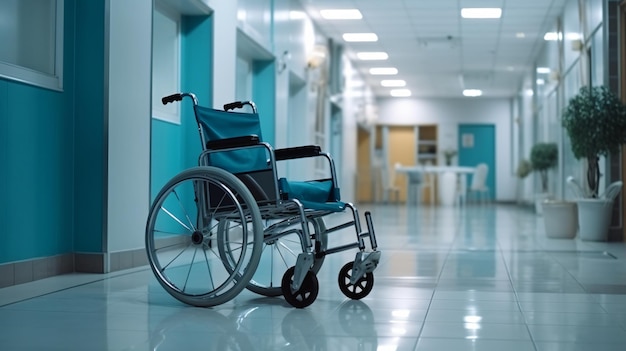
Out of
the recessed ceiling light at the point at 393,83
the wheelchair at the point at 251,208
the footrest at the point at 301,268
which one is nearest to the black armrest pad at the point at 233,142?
the wheelchair at the point at 251,208

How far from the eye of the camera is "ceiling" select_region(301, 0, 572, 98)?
9.55 metres

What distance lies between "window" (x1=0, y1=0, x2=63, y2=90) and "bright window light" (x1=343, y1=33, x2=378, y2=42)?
8024 millimetres

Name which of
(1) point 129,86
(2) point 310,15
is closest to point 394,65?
(2) point 310,15

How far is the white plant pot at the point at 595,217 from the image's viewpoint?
253 inches

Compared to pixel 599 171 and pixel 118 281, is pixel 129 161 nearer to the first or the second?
pixel 118 281

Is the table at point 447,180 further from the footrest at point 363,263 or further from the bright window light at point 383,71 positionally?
the footrest at point 363,263

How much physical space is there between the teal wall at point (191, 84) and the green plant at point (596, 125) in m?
3.15

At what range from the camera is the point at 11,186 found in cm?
340

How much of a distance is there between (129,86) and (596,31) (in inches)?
193

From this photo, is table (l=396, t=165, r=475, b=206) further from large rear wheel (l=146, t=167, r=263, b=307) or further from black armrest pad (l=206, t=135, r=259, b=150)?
black armrest pad (l=206, t=135, r=259, b=150)

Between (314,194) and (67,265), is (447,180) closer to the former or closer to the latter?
(67,265)

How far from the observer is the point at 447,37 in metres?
11.5

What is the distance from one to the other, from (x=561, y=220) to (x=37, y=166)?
4823 mm

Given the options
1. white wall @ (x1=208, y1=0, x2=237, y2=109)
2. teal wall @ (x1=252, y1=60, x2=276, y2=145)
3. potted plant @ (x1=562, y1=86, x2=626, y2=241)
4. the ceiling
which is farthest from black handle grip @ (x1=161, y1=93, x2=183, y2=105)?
the ceiling
